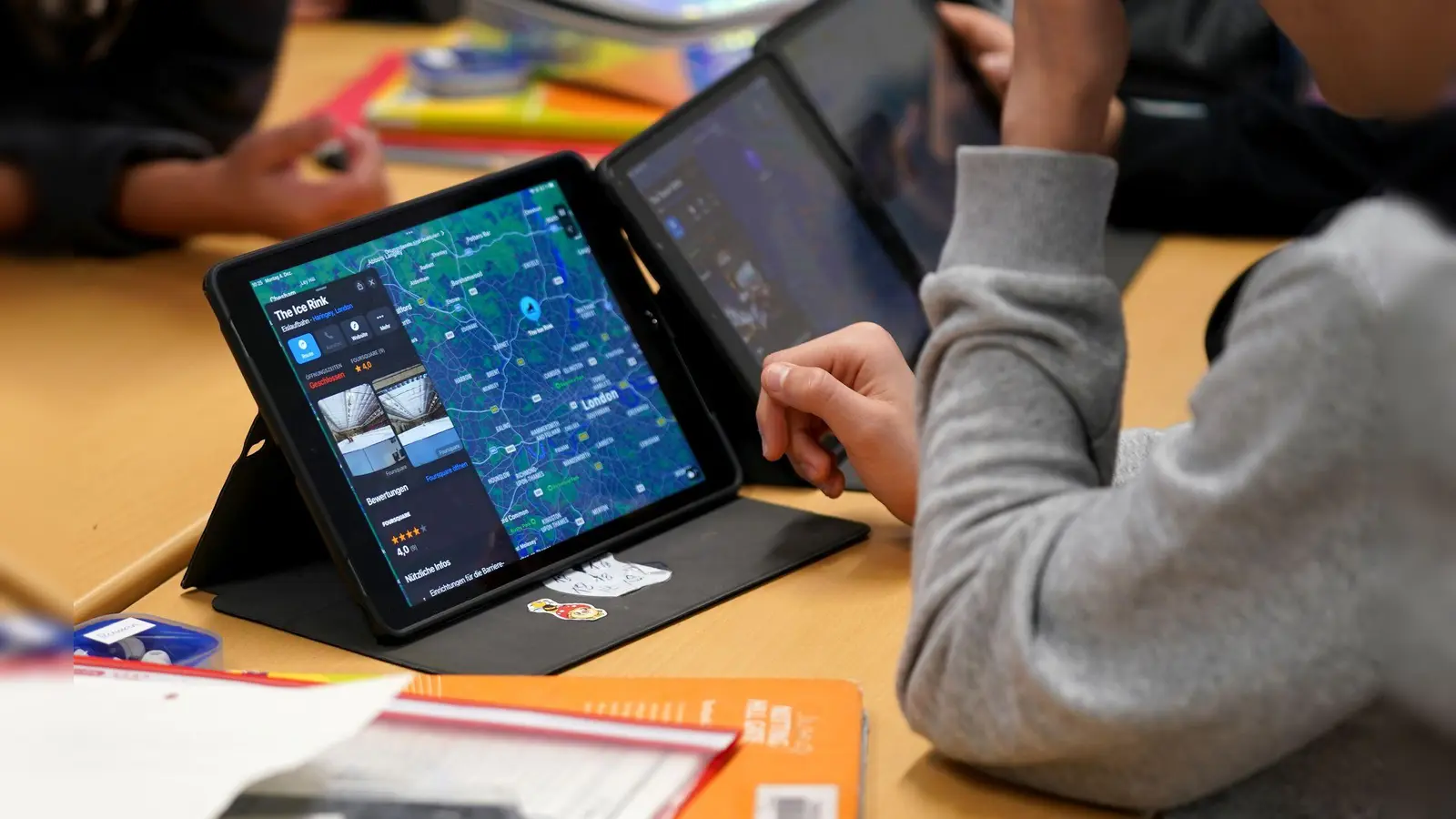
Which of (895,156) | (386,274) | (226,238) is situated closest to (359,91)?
(226,238)

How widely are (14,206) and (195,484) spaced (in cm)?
35

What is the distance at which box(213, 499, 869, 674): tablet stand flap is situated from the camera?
71 centimetres

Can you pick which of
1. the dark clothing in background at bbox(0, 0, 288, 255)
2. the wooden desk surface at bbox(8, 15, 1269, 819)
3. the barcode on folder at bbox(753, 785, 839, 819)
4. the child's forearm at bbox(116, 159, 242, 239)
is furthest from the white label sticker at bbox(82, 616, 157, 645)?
the child's forearm at bbox(116, 159, 242, 239)

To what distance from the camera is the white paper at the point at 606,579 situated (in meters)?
0.77

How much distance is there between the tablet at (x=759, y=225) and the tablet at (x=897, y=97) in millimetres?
50

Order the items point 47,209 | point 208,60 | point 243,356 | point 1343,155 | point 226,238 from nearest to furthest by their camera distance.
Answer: point 243,356, point 47,209, point 1343,155, point 226,238, point 208,60

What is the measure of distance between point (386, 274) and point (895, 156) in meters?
0.52

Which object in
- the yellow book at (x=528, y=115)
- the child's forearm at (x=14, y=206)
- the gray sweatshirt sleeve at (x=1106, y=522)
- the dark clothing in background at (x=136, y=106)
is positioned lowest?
the gray sweatshirt sleeve at (x=1106, y=522)

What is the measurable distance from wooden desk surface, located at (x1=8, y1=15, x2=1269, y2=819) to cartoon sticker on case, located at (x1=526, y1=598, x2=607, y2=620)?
0.04m

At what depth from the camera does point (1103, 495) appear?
0.54m

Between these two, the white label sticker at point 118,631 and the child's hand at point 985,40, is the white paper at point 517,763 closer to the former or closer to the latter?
the white label sticker at point 118,631

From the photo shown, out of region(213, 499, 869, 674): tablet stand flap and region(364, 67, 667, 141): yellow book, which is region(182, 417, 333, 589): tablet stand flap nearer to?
region(213, 499, 869, 674): tablet stand flap

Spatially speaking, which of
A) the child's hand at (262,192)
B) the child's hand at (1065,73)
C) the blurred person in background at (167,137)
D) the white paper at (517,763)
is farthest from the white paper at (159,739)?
the child's hand at (262,192)

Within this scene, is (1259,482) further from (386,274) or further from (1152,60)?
(1152,60)
